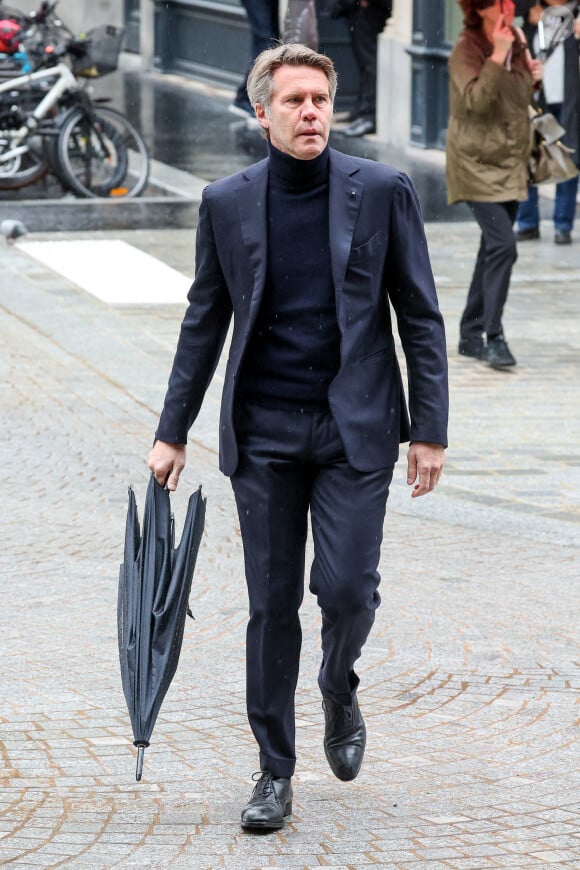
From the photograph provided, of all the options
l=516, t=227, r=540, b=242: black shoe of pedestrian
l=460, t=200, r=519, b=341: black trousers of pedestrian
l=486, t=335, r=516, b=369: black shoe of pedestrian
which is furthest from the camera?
l=516, t=227, r=540, b=242: black shoe of pedestrian

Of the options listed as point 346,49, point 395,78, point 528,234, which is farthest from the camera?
point 346,49

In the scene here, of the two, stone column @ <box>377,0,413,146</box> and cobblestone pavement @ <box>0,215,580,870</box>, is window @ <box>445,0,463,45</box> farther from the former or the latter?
cobblestone pavement @ <box>0,215,580,870</box>

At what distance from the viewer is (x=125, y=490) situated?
7.53 metres

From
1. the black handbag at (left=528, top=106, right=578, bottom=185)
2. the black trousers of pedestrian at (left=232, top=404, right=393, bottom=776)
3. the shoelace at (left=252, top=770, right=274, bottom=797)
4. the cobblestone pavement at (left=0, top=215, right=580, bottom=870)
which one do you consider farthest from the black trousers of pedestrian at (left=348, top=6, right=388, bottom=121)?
the shoelace at (left=252, top=770, right=274, bottom=797)

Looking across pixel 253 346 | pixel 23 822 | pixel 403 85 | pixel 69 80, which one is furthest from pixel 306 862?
pixel 403 85

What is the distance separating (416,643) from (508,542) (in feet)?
4.08

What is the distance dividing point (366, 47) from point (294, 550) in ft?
52.3

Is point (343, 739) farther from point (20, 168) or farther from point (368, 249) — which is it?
point (20, 168)

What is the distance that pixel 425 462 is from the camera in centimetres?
427

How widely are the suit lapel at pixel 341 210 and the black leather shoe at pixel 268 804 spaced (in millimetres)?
1182

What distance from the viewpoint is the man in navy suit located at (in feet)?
13.5

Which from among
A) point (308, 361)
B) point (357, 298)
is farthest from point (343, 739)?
point (357, 298)

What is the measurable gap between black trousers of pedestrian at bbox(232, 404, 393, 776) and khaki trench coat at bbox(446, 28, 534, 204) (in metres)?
5.37

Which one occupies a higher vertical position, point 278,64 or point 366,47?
point 278,64
